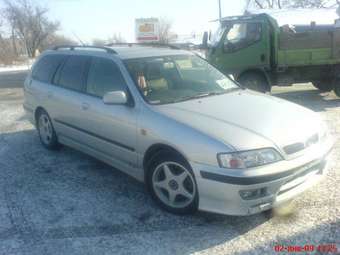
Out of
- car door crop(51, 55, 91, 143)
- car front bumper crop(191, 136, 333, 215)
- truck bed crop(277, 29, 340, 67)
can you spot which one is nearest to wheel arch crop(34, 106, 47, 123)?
car door crop(51, 55, 91, 143)

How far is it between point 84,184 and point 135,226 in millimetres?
1348

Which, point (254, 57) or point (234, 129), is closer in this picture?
point (234, 129)

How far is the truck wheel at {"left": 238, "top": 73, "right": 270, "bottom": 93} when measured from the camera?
9.39m

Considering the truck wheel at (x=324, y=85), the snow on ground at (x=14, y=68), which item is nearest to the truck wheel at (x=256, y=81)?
the truck wheel at (x=324, y=85)

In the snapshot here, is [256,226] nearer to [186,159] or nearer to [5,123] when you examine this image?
[186,159]

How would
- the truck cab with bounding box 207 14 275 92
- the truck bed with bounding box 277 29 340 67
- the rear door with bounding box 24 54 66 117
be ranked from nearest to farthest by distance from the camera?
the rear door with bounding box 24 54 66 117 < the truck bed with bounding box 277 29 340 67 < the truck cab with bounding box 207 14 275 92

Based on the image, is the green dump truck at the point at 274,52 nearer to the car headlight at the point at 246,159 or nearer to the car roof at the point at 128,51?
the car roof at the point at 128,51

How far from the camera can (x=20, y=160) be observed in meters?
5.80

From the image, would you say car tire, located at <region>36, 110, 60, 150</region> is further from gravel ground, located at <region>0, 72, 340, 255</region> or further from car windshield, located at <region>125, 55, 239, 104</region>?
car windshield, located at <region>125, 55, 239, 104</region>

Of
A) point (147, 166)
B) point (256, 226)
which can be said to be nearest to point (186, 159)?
point (147, 166)

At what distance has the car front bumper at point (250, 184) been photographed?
3.22 m

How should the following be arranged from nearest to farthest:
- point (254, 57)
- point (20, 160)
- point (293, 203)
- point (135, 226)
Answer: point (135, 226) < point (293, 203) < point (20, 160) < point (254, 57)

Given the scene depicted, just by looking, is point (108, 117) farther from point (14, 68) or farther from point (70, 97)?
point (14, 68)
